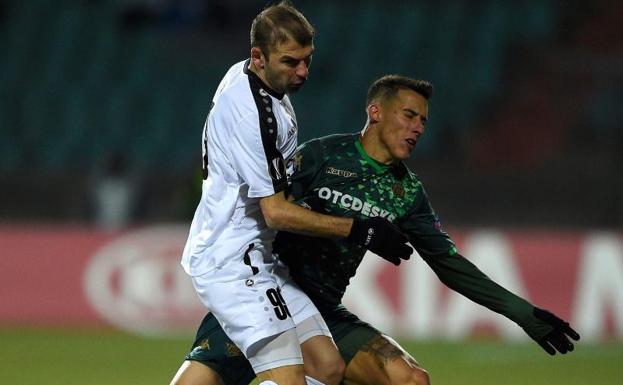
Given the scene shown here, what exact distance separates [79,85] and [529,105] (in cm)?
646

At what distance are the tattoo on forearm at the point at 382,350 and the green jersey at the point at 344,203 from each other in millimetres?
362

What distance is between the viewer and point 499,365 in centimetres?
1049

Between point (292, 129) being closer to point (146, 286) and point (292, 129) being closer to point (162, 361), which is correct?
point (162, 361)

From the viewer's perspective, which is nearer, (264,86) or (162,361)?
(264,86)

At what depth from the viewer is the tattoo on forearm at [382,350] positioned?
5.87 metres

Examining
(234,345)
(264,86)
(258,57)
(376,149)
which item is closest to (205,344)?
(234,345)

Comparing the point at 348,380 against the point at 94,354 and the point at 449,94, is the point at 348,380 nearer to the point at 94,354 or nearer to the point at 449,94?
the point at 94,354

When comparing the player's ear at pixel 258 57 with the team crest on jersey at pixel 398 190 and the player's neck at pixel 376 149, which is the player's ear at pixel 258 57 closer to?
the player's neck at pixel 376 149

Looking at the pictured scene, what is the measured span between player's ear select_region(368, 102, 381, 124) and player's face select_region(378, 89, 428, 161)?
2.9 inches

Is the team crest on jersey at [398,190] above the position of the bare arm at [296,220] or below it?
above

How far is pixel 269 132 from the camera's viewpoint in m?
5.20

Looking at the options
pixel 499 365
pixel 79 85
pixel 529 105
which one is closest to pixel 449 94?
pixel 529 105

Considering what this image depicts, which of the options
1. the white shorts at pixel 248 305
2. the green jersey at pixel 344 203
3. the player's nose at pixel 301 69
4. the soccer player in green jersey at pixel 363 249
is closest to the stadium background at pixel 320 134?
the soccer player in green jersey at pixel 363 249

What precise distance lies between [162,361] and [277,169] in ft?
18.0
